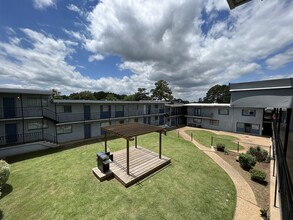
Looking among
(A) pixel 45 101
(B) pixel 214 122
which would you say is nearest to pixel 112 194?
(A) pixel 45 101

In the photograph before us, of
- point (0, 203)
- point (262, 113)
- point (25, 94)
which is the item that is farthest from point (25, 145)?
point (262, 113)

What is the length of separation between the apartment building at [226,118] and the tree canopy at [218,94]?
39.5 meters

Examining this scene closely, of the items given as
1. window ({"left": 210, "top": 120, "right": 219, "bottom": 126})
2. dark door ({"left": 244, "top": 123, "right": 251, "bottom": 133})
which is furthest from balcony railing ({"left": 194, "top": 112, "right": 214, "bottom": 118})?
dark door ({"left": 244, "top": 123, "right": 251, "bottom": 133})

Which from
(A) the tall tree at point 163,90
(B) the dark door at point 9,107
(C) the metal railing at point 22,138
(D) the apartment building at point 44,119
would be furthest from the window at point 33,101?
(A) the tall tree at point 163,90

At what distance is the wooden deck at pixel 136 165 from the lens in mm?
9086

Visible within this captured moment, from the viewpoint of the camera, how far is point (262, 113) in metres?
23.7

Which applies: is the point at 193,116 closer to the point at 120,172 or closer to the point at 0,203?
the point at 120,172

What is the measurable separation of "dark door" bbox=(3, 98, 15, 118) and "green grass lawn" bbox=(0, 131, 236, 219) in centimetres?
570

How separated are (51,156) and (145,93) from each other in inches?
2141

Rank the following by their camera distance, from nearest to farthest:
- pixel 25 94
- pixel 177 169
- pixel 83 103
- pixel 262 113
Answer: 1. pixel 177 169
2. pixel 25 94
3. pixel 83 103
4. pixel 262 113

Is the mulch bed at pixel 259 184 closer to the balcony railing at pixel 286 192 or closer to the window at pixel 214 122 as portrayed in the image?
the balcony railing at pixel 286 192

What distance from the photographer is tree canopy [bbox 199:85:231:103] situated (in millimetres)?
64694

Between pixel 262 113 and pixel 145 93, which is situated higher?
pixel 145 93

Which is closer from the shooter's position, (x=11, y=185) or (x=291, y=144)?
(x=291, y=144)
